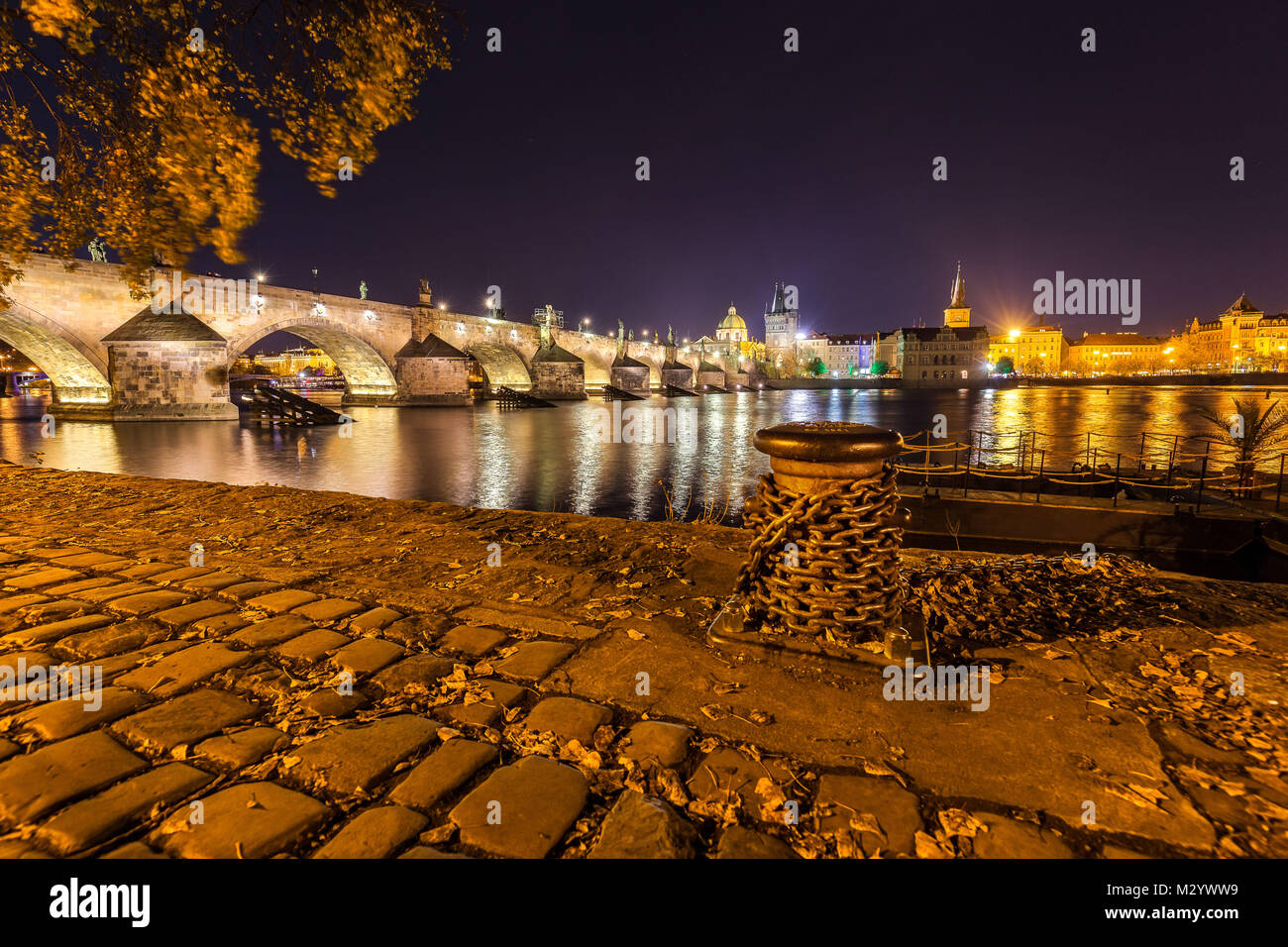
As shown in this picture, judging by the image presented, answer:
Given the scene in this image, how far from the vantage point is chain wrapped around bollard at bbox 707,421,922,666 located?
115 inches

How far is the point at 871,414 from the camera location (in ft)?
181

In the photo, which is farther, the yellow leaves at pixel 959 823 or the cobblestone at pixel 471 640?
the cobblestone at pixel 471 640

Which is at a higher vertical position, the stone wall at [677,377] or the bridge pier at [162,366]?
the stone wall at [677,377]

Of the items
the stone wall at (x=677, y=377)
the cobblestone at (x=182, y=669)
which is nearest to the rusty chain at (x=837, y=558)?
the cobblestone at (x=182, y=669)

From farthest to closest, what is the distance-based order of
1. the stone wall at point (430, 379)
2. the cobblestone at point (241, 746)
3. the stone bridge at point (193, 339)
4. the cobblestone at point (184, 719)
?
1. the stone wall at point (430, 379)
2. the stone bridge at point (193, 339)
3. the cobblestone at point (184, 719)
4. the cobblestone at point (241, 746)

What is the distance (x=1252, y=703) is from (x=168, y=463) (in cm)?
2707

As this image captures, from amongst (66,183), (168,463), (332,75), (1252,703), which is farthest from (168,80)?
(168,463)

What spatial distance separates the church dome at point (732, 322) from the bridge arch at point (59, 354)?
137 m

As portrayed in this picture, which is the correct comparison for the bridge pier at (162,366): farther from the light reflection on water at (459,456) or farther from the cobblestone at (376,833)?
the cobblestone at (376,833)

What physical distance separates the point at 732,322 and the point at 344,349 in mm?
121397

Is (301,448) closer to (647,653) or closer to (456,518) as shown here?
(456,518)

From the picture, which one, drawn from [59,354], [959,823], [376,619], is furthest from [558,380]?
[959,823]

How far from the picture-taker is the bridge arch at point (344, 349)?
40.5 meters
